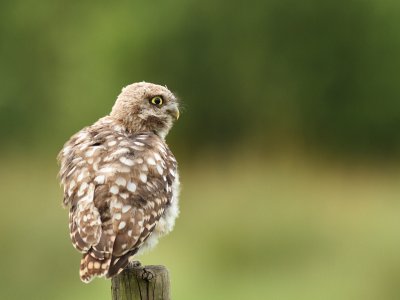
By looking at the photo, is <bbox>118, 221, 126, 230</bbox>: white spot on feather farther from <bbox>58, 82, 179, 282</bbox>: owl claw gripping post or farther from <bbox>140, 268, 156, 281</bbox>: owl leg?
<bbox>140, 268, 156, 281</bbox>: owl leg

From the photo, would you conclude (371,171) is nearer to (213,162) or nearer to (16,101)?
(213,162)

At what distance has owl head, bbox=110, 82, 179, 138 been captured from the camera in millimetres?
7238

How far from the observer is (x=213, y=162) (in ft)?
51.4

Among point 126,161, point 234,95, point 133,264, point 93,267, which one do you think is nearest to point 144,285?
point 93,267

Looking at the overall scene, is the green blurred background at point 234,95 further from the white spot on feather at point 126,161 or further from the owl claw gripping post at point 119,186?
the white spot on feather at point 126,161

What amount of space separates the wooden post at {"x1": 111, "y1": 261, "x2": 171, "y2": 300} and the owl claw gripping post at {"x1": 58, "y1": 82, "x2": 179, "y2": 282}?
0.29 feet

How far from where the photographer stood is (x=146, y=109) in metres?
7.27

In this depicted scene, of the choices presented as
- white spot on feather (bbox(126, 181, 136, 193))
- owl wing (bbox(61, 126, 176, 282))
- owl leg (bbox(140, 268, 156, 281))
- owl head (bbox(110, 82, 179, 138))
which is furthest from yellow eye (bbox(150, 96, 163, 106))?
owl leg (bbox(140, 268, 156, 281))

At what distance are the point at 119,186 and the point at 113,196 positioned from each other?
7 centimetres

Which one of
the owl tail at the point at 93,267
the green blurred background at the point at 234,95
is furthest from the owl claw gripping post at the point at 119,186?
the green blurred background at the point at 234,95

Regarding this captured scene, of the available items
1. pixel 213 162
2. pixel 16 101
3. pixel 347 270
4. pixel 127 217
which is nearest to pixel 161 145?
pixel 127 217

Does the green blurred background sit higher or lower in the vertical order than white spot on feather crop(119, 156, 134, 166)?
higher

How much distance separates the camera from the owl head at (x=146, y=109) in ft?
23.7

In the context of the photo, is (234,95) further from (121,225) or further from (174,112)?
(121,225)
